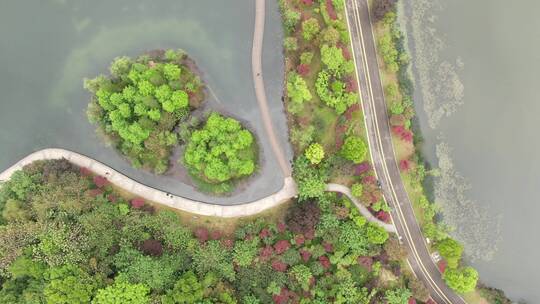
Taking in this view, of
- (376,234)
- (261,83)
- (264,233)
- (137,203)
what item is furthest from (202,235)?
(376,234)

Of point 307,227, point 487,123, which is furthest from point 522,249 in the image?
point 307,227

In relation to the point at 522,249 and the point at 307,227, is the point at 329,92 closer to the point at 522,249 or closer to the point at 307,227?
the point at 307,227

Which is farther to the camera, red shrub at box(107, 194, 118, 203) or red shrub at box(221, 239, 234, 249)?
red shrub at box(107, 194, 118, 203)

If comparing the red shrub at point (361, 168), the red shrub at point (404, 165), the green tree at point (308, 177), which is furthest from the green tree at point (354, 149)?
the red shrub at point (404, 165)

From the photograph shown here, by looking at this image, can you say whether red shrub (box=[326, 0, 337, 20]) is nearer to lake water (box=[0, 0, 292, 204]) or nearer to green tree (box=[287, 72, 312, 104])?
lake water (box=[0, 0, 292, 204])

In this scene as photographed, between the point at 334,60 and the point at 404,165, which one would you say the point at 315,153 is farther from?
the point at 404,165

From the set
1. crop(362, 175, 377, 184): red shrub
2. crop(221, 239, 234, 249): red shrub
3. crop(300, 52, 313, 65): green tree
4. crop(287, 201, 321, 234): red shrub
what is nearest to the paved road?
crop(362, 175, 377, 184): red shrub
